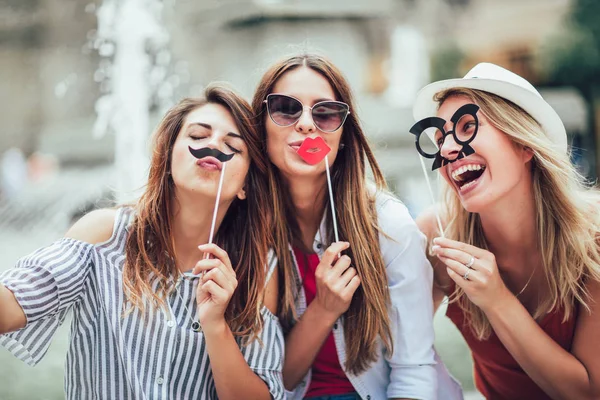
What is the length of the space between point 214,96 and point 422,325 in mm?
1164

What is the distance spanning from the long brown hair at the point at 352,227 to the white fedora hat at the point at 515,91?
37 cm

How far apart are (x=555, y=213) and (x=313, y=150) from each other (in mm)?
922

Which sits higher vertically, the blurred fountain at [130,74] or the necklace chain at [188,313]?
the blurred fountain at [130,74]

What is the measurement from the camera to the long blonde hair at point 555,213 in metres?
2.21

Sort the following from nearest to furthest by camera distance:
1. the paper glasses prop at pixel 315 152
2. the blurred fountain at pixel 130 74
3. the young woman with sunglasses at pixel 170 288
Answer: the young woman with sunglasses at pixel 170 288 → the paper glasses prop at pixel 315 152 → the blurred fountain at pixel 130 74

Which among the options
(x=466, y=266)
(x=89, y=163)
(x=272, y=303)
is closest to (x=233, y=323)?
(x=272, y=303)

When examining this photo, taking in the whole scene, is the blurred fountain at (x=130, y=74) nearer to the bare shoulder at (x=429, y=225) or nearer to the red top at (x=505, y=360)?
the bare shoulder at (x=429, y=225)

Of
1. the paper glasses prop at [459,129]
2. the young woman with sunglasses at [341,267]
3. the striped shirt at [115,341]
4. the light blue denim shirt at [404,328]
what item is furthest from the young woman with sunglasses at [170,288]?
the paper glasses prop at [459,129]

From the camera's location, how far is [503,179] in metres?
2.19

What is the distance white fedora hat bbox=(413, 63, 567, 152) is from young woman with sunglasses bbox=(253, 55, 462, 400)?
1.42ft

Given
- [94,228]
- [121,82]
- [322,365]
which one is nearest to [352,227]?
[322,365]

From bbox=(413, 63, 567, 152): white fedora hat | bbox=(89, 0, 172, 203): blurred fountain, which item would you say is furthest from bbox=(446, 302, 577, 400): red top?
bbox=(89, 0, 172, 203): blurred fountain

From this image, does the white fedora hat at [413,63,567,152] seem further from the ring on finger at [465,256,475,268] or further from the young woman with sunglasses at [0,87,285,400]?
the young woman with sunglasses at [0,87,285,400]

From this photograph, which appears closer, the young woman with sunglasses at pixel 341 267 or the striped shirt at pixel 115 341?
the striped shirt at pixel 115 341
